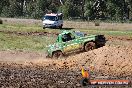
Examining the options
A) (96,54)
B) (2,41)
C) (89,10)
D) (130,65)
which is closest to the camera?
(130,65)

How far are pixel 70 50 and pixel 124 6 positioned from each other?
67483mm

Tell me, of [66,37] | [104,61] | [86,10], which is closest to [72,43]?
[66,37]

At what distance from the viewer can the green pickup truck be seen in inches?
853

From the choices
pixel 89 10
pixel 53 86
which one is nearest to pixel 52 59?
pixel 53 86

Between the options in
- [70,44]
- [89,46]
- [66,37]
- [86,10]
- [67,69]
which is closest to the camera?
[67,69]

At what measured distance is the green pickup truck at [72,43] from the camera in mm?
21656

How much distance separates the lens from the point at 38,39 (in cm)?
3406

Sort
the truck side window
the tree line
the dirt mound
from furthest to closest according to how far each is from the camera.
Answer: the tree line < the truck side window < the dirt mound

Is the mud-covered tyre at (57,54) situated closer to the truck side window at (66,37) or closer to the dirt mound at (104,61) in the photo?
the dirt mound at (104,61)

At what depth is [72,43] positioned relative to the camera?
70.8 feet

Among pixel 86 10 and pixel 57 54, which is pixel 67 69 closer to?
pixel 57 54

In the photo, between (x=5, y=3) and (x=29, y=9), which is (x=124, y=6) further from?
(x=5, y=3)

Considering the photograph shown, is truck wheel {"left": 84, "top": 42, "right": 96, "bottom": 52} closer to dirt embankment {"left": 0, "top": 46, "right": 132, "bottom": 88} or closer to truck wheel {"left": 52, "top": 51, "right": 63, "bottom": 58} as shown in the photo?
dirt embankment {"left": 0, "top": 46, "right": 132, "bottom": 88}

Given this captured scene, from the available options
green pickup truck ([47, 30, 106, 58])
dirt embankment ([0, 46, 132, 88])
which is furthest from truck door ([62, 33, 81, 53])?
dirt embankment ([0, 46, 132, 88])
